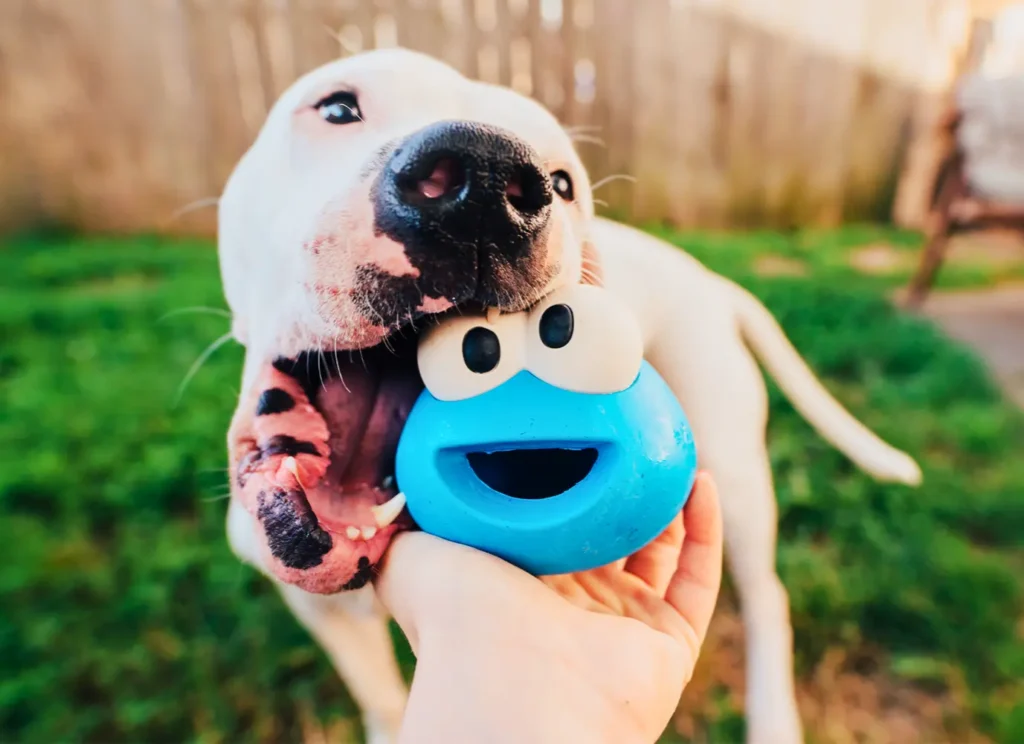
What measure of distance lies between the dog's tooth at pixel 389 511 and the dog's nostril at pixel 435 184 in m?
0.37

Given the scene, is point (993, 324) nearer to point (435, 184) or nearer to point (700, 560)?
point (700, 560)

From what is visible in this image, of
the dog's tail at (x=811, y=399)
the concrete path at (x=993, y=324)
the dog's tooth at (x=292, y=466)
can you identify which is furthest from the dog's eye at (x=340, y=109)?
the concrete path at (x=993, y=324)

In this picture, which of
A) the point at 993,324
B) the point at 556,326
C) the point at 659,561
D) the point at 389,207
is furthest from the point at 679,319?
the point at 993,324

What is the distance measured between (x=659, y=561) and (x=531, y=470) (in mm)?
293

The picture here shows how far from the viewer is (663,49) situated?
16.2ft

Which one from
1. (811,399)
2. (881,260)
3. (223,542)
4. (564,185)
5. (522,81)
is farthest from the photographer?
(522,81)

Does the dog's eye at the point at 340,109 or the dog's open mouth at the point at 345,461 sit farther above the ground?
the dog's eye at the point at 340,109

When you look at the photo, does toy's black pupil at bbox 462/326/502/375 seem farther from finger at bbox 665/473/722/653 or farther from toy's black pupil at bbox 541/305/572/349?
finger at bbox 665/473/722/653

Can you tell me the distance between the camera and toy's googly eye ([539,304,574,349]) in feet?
3.20

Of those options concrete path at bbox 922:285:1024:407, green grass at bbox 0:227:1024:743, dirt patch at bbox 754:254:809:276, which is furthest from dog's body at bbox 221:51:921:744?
dirt patch at bbox 754:254:809:276

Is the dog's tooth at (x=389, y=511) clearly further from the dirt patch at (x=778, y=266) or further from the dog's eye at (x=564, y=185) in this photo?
the dirt patch at (x=778, y=266)

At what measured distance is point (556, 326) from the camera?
38.9 inches

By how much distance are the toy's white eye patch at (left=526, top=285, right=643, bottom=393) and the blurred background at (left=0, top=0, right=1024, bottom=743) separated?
65cm

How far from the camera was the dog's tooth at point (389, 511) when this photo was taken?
1073 millimetres
